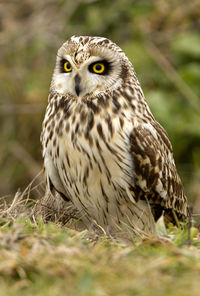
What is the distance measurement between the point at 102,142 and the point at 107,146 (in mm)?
43

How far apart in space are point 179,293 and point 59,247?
0.67 metres

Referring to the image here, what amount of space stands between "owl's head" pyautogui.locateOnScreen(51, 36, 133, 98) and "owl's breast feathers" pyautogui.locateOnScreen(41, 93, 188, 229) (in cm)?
8

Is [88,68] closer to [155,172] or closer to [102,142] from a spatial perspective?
[102,142]

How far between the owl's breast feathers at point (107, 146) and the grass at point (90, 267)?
1.05 m

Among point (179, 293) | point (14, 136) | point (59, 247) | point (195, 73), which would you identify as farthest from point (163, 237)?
point (14, 136)

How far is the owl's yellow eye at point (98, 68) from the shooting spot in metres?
4.20

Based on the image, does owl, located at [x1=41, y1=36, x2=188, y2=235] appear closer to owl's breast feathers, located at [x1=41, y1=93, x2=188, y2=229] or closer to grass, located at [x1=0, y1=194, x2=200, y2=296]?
owl's breast feathers, located at [x1=41, y1=93, x2=188, y2=229]

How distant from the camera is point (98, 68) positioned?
13.8 feet

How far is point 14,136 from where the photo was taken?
27.8ft

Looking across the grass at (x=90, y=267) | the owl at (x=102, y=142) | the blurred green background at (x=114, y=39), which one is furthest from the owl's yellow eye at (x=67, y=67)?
the blurred green background at (x=114, y=39)

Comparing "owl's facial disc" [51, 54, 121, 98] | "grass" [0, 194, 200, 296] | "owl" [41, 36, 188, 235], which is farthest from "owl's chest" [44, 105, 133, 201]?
"grass" [0, 194, 200, 296]

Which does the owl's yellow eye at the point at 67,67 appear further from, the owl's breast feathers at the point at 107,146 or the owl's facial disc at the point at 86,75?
the owl's breast feathers at the point at 107,146

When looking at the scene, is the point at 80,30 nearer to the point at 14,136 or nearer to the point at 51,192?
the point at 14,136

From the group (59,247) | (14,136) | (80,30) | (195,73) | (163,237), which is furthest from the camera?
(80,30)
